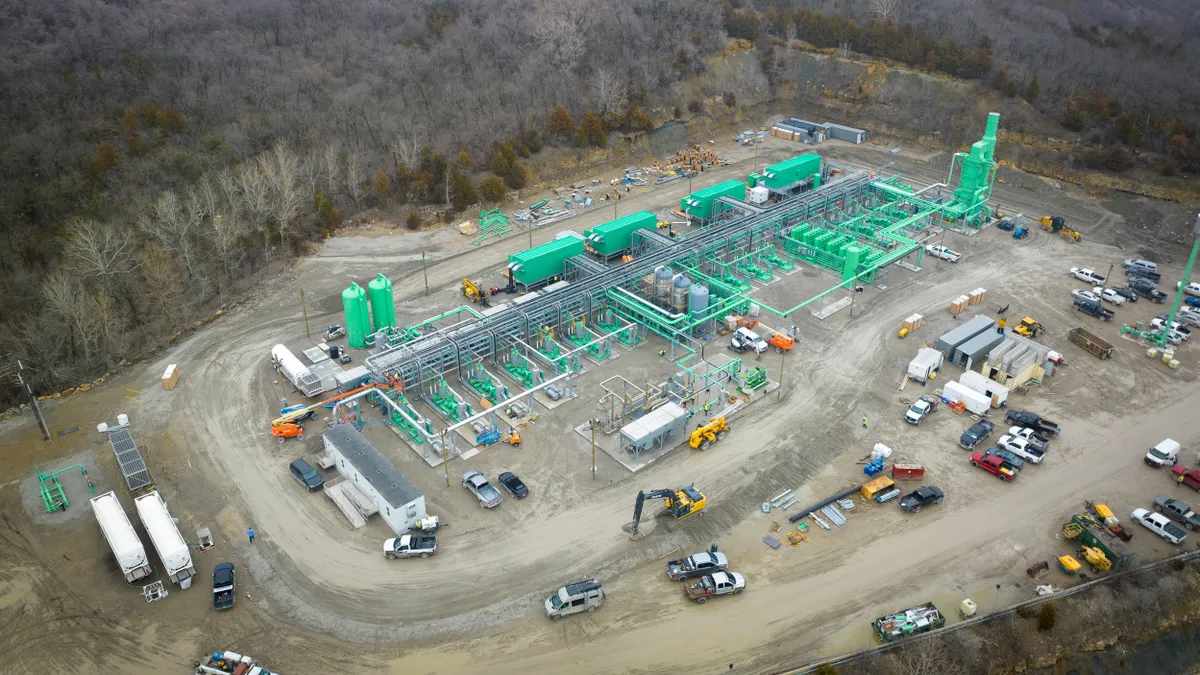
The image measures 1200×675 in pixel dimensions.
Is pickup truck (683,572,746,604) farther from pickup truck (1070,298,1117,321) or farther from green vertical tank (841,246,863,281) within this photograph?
pickup truck (1070,298,1117,321)

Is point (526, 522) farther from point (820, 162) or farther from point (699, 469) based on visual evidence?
point (820, 162)

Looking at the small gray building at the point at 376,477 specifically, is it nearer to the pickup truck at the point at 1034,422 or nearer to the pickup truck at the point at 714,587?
the pickup truck at the point at 714,587

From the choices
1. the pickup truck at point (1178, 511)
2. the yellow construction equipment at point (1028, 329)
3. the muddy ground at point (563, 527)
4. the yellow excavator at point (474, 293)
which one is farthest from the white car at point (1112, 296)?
the yellow excavator at point (474, 293)

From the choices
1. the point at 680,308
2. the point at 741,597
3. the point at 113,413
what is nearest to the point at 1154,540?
the point at 741,597

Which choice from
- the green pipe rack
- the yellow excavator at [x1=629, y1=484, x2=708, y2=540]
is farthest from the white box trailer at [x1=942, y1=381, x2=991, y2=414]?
the green pipe rack

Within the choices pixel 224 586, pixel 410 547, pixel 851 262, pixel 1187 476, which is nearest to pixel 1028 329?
pixel 851 262

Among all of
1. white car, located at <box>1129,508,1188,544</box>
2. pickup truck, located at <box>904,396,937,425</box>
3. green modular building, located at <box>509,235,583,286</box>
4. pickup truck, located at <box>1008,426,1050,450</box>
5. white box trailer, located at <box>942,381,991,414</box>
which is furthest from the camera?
green modular building, located at <box>509,235,583,286</box>
